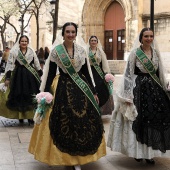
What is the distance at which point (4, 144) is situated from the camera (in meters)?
6.68

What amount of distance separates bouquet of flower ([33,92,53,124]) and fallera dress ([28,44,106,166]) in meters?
0.07

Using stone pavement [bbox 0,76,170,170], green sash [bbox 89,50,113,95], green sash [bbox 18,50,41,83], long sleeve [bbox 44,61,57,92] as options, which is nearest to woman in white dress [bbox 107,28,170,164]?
stone pavement [bbox 0,76,170,170]

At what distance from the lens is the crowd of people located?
495cm

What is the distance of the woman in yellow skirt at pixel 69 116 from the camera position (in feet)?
16.1

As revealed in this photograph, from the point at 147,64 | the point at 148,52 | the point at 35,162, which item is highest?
the point at 148,52

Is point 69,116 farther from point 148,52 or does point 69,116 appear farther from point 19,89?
point 19,89

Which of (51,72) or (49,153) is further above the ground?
(51,72)

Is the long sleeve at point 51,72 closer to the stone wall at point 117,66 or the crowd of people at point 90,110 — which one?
the crowd of people at point 90,110

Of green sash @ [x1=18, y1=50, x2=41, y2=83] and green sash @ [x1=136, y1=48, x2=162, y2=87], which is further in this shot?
green sash @ [x1=18, y1=50, x2=41, y2=83]

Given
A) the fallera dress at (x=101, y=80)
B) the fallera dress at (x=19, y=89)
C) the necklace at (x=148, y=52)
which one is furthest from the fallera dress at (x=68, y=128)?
the fallera dress at (x=101, y=80)

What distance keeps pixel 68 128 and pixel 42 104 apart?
421 millimetres

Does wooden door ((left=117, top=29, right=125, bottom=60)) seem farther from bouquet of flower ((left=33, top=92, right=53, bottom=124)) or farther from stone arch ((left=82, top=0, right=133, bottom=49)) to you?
bouquet of flower ((left=33, top=92, right=53, bottom=124))

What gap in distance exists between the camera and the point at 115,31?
28.6 metres

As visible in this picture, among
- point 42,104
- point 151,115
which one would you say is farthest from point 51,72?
point 151,115
